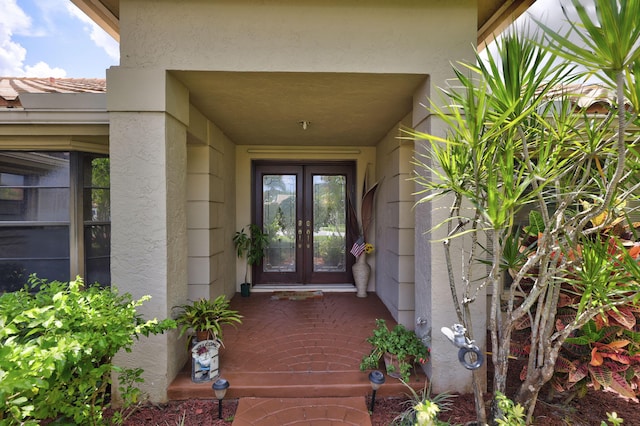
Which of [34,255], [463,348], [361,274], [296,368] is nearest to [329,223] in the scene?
[361,274]

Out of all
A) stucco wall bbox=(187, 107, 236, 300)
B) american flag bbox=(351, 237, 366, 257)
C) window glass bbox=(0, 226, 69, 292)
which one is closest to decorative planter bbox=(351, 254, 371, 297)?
american flag bbox=(351, 237, 366, 257)

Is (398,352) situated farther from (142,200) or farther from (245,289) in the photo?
(245,289)

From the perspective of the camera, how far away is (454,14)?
7.84ft

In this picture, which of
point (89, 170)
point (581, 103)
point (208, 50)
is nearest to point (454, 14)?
point (581, 103)

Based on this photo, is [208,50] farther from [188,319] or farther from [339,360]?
[339,360]

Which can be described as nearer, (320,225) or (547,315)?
(547,315)

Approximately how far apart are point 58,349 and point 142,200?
1.29 m

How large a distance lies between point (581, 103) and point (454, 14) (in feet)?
5.27

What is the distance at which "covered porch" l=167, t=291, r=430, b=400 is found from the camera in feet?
7.76

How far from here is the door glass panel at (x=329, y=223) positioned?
5.34 metres

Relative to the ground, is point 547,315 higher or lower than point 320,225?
lower

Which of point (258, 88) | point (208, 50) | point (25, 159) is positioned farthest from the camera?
point (25, 159)

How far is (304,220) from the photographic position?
5.33 metres

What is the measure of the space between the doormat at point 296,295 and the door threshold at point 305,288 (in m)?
0.16
